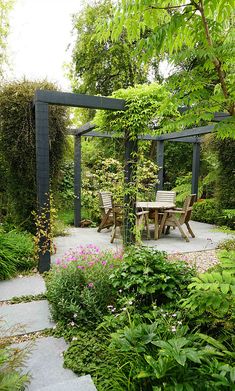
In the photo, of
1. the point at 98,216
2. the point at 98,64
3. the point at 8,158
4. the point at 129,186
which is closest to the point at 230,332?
the point at 129,186

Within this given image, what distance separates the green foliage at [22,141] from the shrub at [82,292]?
2438mm

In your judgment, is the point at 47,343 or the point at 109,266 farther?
the point at 109,266

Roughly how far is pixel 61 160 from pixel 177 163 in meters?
7.00

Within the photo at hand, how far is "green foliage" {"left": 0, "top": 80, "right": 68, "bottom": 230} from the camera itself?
4.50 m

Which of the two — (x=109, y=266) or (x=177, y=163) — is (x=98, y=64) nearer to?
(x=177, y=163)

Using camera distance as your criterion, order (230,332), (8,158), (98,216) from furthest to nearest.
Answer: (98,216) → (8,158) → (230,332)

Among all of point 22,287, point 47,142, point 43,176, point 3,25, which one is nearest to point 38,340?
point 22,287

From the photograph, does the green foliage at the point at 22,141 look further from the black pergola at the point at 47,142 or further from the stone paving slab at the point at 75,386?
the stone paving slab at the point at 75,386

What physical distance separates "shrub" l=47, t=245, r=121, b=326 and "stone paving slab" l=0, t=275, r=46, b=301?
630mm

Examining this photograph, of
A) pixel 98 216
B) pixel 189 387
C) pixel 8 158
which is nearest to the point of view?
pixel 189 387

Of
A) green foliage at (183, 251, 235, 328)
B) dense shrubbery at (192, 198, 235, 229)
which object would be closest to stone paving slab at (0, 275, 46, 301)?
green foliage at (183, 251, 235, 328)

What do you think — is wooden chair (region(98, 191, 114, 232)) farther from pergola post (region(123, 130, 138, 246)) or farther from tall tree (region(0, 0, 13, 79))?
tall tree (region(0, 0, 13, 79))

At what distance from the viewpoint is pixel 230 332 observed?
1923 mm

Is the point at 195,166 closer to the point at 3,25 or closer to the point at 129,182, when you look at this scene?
the point at 129,182
